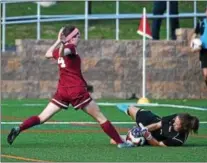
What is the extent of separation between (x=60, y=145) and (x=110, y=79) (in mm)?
10190

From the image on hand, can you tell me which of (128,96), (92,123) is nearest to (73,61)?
(92,123)

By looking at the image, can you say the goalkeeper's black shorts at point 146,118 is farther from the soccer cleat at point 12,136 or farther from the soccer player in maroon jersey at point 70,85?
the soccer cleat at point 12,136

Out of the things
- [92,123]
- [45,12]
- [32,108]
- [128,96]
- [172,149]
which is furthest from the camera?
[45,12]

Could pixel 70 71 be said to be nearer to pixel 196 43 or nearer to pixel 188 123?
pixel 188 123

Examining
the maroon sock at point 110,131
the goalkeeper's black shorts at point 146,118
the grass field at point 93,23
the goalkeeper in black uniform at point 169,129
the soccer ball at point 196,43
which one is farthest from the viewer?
the grass field at point 93,23

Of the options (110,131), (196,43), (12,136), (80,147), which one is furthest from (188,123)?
(196,43)

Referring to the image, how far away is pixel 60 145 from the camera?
1403 centimetres

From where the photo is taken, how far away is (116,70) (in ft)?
79.2

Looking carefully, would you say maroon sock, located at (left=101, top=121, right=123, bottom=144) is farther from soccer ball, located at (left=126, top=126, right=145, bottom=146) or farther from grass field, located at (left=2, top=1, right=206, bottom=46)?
grass field, located at (left=2, top=1, right=206, bottom=46)

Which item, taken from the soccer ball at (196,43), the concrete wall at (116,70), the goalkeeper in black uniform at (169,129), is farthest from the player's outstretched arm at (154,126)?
the concrete wall at (116,70)

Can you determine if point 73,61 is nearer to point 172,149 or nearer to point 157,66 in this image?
point 172,149

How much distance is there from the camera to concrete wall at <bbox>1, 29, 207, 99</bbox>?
2406cm

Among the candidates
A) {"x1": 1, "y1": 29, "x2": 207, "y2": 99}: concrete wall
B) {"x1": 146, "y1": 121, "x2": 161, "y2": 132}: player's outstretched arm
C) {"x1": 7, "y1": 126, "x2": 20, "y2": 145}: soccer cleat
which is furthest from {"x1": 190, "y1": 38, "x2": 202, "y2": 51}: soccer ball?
{"x1": 7, "y1": 126, "x2": 20, "y2": 145}: soccer cleat

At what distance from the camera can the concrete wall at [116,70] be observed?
24.1 meters
